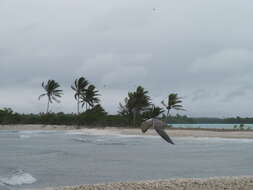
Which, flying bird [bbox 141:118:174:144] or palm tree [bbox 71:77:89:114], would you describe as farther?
palm tree [bbox 71:77:89:114]

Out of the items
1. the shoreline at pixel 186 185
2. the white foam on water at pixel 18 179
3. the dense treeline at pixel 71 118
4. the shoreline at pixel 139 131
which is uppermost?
the dense treeline at pixel 71 118

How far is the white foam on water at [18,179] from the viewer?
12.2 m

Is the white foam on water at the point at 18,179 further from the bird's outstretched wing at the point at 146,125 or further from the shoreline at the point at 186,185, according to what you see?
the bird's outstretched wing at the point at 146,125

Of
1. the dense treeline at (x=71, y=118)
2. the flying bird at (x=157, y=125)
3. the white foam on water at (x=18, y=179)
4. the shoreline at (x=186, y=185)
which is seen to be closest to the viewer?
the flying bird at (x=157, y=125)

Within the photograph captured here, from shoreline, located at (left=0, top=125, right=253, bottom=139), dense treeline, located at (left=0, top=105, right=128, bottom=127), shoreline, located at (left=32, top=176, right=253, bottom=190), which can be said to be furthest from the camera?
dense treeline, located at (left=0, top=105, right=128, bottom=127)

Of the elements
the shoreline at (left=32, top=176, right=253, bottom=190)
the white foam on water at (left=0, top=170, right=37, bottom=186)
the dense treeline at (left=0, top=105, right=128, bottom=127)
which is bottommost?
the white foam on water at (left=0, top=170, right=37, bottom=186)

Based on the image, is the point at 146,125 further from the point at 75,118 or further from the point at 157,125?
the point at 75,118

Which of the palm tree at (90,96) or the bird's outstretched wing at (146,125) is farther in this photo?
the palm tree at (90,96)

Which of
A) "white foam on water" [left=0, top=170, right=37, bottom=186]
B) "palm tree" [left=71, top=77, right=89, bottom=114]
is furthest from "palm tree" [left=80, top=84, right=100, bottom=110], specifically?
"white foam on water" [left=0, top=170, right=37, bottom=186]

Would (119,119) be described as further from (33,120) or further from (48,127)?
(33,120)

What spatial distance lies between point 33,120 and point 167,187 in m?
52.9

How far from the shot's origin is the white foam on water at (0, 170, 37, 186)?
12.2m

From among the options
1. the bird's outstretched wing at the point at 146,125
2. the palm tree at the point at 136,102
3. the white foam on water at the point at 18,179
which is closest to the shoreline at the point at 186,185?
the white foam on water at the point at 18,179

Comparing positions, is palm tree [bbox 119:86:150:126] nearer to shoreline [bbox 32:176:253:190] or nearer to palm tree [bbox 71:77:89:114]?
palm tree [bbox 71:77:89:114]
